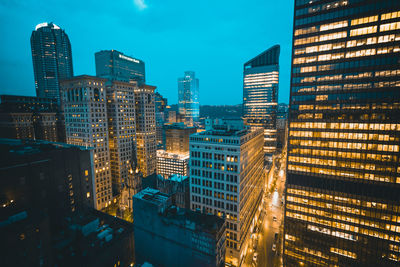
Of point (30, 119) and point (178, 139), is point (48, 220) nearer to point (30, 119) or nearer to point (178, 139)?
point (30, 119)

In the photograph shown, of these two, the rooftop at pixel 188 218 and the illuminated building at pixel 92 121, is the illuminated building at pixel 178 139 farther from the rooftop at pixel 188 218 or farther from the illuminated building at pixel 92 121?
the rooftop at pixel 188 218

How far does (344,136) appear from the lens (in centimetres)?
5572

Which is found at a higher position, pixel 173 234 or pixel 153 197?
pixel 153 197

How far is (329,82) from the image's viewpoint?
56375 mm

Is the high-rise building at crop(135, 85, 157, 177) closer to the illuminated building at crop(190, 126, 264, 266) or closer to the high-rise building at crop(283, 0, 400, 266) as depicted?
the illuminated building at crop(190, 126, 264, 266)

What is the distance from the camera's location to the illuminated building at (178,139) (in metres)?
152

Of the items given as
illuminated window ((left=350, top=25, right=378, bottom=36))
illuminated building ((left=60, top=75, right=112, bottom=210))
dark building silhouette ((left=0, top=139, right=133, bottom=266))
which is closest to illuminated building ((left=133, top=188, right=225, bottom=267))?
dark building silhouette ((left=0, top=139, right=133, bottom=266))

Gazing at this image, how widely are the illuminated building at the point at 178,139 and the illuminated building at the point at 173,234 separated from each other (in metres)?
99.6

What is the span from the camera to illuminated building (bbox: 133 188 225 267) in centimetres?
3941

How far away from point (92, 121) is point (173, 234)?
247 feet

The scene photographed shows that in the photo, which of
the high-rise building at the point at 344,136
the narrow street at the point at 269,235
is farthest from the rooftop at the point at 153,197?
the high-rise building at the point at 344,136

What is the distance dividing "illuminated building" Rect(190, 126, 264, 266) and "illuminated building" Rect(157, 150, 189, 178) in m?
63.7

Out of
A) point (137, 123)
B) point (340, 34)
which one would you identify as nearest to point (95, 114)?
point (137, 123)

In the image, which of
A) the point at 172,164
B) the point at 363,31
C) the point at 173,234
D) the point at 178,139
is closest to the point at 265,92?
the point at 178,139
